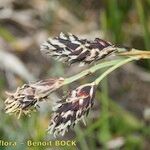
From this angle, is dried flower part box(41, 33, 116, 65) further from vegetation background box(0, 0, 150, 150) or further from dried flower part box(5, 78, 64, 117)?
vegetation background box(0, 0, 150, 150)

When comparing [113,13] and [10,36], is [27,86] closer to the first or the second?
[113,13]

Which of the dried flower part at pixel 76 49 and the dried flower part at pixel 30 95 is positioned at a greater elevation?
the dried flower part at pixel 76 49

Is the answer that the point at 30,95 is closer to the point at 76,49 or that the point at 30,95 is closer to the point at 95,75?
the point at 76,49

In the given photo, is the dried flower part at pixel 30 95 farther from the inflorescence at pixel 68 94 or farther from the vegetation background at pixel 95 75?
the vegetation background at pixel 95 75

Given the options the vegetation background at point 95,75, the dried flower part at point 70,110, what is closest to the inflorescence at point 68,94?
the dried flower part at point 70,110

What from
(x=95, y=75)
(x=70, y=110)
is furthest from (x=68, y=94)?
(x=95, y=75)
